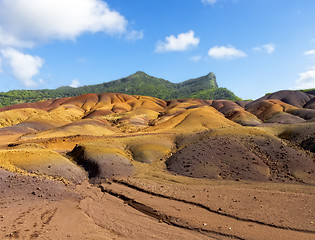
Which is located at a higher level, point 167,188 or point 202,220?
point 167,188

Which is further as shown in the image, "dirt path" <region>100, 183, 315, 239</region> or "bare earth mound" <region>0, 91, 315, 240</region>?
"bare earth mound" <region>0, 91, 315, 240</region>

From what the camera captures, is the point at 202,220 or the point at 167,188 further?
the point at 167,188

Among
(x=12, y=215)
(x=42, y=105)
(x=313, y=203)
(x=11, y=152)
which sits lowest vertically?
(x=313, y=203)

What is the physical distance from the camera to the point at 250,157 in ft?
69.8

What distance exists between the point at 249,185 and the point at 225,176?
228 centimetres

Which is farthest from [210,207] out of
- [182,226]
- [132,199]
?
[132,199]

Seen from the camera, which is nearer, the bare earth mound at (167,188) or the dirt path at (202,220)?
the dirt path at (202,220)

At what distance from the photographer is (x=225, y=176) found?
62.1 ft

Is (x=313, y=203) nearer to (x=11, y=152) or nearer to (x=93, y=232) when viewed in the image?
(x=93, y=232)

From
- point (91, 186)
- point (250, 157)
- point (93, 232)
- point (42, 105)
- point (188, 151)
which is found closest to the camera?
point (93, 232)

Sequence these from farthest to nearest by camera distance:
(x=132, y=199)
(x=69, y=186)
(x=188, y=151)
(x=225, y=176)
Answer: (x=188, y=151), (x=225, y=176), (x=69, y=186), (x=132, y=199)

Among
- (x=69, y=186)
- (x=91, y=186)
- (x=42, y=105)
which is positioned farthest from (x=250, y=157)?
(x=42, y=105)

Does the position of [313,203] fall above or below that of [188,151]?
below

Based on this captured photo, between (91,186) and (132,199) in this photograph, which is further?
(91,186)
